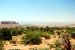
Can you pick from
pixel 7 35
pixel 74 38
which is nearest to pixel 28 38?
pixel 7 35

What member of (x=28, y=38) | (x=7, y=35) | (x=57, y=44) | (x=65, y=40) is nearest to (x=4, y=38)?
(x=7, y=35)

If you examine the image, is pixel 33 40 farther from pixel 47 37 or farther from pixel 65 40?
pixel 65 40

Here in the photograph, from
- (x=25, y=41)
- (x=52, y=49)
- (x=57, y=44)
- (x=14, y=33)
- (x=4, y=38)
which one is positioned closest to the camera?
(x=52, y=49)

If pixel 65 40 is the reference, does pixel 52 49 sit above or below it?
below

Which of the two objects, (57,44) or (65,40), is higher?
(65,40)

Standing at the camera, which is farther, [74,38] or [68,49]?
[74,38]

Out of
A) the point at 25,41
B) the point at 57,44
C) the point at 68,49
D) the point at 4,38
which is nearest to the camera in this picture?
the point at 68,49

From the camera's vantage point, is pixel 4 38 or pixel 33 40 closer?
pixel 33 40

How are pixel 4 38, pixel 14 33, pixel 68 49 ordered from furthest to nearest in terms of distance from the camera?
pixel 14 33, pixel 4 38, pixel 68 49

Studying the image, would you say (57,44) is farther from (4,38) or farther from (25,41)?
(4,38)
